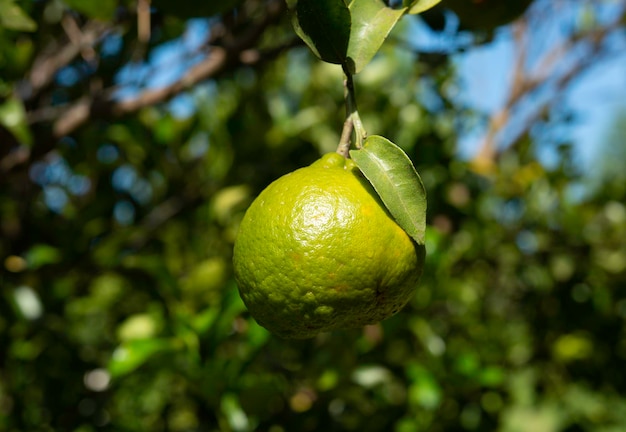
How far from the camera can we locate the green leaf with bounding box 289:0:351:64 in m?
0.61

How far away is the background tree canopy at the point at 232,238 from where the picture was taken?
1.23 m

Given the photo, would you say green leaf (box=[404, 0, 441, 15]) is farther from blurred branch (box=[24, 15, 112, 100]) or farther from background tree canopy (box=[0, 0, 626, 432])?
blurred branch (box=[24, 15, 112, 100])

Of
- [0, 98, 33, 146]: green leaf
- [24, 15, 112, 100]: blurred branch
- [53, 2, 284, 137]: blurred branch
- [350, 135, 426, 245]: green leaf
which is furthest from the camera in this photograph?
[24, 15, 112, 100]: blurred branch

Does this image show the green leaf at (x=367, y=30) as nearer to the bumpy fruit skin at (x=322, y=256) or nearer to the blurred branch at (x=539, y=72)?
the bumpy fruit skin at (x=322, y=256)

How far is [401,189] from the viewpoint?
1.93 ft

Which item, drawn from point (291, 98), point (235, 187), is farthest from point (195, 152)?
point (235, 187)

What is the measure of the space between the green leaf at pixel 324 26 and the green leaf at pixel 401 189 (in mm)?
110

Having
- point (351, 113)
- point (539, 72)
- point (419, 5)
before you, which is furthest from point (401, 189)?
point (539, 72)

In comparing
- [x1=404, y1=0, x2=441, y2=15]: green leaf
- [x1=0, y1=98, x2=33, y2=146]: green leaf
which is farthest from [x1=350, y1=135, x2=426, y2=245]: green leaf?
[x1=0, y1=98, x2=33, y2=146]: green leaf

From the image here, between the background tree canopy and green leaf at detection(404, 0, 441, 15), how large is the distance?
28 centimetres

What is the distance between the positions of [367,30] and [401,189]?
0.53ft

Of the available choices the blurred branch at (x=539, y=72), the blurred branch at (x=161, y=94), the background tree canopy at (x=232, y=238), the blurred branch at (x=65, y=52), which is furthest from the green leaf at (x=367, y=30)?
the blurred branch at (x=539, y=72)

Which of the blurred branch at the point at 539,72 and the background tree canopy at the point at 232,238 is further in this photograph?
the blurred branch at the point at 539,72

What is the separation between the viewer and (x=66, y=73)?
2.13 metres
